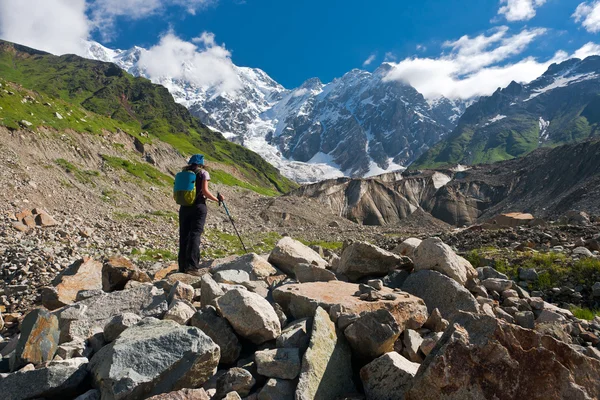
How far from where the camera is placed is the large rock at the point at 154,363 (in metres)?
3.71

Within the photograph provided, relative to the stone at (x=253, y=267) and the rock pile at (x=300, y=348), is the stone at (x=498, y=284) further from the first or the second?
the stone at (x=253, y=267)

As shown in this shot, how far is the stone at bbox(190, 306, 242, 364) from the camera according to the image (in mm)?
4676

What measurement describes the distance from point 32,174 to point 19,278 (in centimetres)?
1961

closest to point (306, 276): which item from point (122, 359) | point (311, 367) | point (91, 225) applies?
point (311, 367)

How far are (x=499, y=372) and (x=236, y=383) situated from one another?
264 centimetres

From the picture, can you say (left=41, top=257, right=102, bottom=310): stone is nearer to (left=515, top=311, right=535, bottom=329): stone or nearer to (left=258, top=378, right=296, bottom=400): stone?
(left=258, top=378, right=296, bottom=400): stone

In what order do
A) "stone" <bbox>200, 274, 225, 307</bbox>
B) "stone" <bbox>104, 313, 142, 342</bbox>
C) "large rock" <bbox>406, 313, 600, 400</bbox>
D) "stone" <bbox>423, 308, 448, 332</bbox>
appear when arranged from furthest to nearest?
1. "stone" <bbox>200, 274, 225, 307</bbox>
2. "stone" <bbox>423, 308, 448, 332</bbox>
3. "stone" <bbox>104, 313, 142, 342</bbox>
4. "large rock" <bbox>406, 313, 600, 400</bbox>

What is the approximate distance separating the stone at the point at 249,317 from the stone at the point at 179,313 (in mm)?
629

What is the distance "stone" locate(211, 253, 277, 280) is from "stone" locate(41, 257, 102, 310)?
3.01m

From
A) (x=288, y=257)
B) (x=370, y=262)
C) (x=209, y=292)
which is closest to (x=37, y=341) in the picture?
(x=209, y=292)

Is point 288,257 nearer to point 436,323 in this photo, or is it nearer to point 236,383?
point 436,323

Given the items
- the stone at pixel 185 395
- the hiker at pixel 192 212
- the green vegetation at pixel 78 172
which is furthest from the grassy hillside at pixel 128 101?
the stone at pixel 185 395

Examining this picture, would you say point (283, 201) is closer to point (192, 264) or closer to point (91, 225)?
point (91, 225)

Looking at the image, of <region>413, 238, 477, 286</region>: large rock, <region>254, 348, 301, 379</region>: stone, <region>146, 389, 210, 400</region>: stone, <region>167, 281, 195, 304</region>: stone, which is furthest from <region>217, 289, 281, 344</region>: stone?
<region>413, 238, 477, 286</region>: large rock
